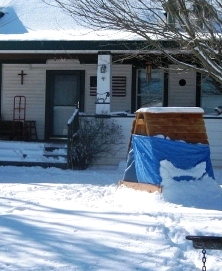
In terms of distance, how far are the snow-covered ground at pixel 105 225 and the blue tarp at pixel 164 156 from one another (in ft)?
0.72

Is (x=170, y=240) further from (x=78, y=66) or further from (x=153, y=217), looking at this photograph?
(x=78, y=66)

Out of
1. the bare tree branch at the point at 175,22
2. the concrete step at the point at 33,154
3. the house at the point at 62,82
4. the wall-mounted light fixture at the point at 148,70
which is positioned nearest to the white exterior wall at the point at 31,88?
the house at the point at 62,82

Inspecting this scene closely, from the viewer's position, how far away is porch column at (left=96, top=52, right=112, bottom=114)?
53.3ft

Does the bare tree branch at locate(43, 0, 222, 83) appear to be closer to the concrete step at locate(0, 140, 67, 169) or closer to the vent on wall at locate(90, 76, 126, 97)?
the concrete step at locate(0, 140, 67, 169)

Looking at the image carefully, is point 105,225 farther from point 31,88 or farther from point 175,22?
point 31,88

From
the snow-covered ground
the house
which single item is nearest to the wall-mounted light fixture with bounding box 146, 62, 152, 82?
the house

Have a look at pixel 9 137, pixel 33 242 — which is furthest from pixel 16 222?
pixel 9 137

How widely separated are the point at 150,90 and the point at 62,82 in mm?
2668

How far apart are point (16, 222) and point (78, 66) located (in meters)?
10.9

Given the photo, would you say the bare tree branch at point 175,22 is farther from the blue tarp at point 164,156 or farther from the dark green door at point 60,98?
the dark green door at point 60,98

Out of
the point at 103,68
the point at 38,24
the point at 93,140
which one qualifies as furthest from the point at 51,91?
the point at 93,140

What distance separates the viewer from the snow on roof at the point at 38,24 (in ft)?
53.6

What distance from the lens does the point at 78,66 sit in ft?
60.0

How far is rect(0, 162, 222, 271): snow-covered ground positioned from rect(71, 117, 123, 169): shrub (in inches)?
121
